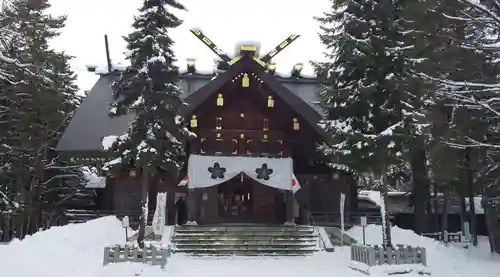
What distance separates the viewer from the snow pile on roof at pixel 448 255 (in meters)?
14.1

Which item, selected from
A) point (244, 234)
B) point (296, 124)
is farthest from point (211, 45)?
point (244, 234)

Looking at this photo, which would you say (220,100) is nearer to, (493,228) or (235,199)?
(235,199)

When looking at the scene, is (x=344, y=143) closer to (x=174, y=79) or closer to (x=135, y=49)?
(x=174, y=79)

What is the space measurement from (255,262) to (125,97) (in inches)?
268

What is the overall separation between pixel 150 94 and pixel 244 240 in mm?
6703

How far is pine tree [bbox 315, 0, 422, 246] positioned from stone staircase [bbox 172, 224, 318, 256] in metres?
4.56

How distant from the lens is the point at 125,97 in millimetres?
16078

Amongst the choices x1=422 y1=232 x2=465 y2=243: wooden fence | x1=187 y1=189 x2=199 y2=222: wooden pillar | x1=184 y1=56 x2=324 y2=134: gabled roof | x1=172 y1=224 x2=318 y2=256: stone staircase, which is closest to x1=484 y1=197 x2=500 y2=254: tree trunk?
x1=422 y1=232 x2=465 y2=243: wooden fence

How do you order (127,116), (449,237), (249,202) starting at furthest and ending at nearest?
1. (127,116)
2. (249,202)
3. (449,237)

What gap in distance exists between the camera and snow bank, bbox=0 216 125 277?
42.4 feet

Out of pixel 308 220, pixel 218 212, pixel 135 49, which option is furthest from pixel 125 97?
pixel 308 220

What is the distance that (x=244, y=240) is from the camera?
18.7m

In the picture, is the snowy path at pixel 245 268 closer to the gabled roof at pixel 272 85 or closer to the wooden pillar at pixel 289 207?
the wooden pillar at pixel 289 207

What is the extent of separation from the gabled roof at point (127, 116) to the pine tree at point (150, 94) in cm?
426
